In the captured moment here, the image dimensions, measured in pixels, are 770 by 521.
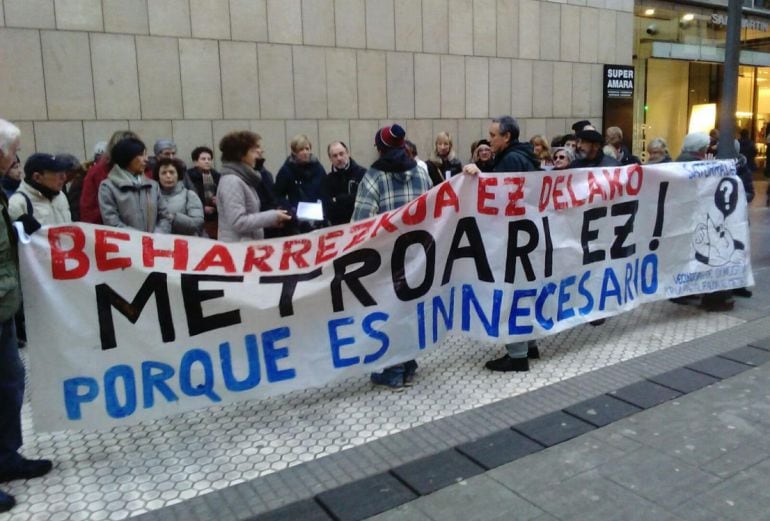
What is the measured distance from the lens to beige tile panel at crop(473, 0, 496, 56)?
1157 centimetres

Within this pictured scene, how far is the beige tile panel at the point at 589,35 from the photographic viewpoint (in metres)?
13.1

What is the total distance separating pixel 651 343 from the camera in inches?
223

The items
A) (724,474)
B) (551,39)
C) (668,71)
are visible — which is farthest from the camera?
(668,71)

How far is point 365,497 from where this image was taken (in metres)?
3.35

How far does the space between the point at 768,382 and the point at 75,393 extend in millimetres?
4393

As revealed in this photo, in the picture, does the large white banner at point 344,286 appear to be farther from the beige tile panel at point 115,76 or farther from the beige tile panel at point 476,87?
the beige tile panel at point 476,87

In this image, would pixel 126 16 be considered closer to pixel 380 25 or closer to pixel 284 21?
pixel 284 21

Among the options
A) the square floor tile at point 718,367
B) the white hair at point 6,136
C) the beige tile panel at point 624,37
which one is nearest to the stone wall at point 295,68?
the beige tile panel at point 624,37

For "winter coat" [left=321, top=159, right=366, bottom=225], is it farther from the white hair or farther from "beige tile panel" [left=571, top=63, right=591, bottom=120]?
"beige tile panel" [left=571, top=63, right=591, bottom=120]

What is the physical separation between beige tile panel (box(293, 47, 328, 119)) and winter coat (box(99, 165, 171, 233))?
486 cm

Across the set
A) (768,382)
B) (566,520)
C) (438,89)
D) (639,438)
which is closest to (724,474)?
(639,438)

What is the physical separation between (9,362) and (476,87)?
31.3ft

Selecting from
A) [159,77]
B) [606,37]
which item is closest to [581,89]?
[606,37]

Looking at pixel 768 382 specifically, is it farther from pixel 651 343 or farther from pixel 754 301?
pixel 754 301
